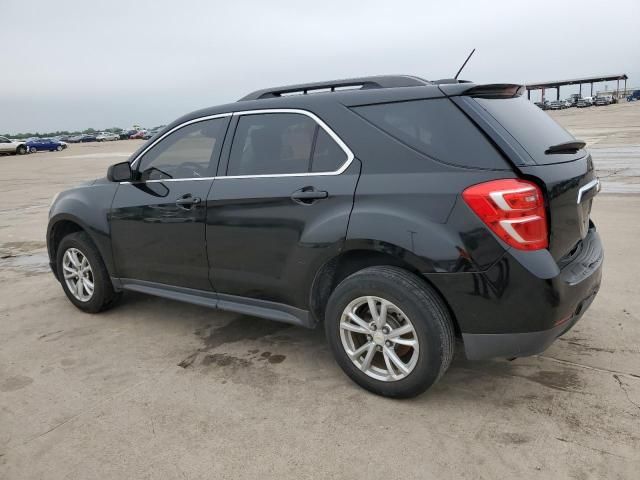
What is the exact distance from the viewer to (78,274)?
476 cm

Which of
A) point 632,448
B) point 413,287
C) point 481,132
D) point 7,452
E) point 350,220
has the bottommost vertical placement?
point 632,448

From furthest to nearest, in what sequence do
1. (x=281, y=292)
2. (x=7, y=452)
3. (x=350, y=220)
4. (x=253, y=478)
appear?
(x=281, y=292)
(x=350, y=220)
(x=7, y=452)
(x=253, y=478)

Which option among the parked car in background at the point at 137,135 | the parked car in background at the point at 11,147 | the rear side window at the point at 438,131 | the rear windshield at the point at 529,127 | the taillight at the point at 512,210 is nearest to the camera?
the taillight at the point at 512,210

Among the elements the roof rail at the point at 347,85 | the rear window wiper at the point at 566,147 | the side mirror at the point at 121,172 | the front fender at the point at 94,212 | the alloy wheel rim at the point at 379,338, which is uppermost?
the roof rail at the point at 347,85

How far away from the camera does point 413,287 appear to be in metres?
2.85

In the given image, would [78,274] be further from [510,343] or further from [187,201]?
[510,343]

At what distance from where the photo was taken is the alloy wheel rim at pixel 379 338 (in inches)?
116

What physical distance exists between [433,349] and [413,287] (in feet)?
1.11

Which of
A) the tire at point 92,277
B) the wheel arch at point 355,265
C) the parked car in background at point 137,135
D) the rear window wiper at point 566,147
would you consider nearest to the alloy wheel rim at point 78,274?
the tire at point 92,277

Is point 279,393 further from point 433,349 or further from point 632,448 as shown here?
point 632,448

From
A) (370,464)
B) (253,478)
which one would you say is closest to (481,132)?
(370,464)

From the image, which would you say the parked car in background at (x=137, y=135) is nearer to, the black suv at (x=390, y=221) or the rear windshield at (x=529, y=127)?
the black suv at (x=390, y=221)

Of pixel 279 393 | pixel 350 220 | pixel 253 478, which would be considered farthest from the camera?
pixel 279 393

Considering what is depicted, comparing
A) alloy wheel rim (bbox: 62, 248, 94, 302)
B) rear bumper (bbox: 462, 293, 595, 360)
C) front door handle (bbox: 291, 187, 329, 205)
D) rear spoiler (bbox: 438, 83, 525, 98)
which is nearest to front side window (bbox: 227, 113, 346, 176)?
front door handle (bbox: 291, 187, 329, 205)
